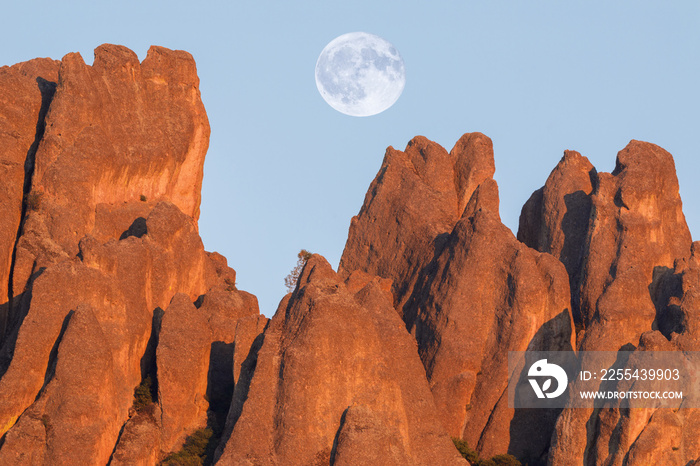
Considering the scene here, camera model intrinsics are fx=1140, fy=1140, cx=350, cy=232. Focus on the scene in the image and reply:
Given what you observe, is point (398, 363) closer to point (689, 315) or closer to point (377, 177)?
point (689, 315)

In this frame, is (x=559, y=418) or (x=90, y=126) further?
(x=90, y=126)

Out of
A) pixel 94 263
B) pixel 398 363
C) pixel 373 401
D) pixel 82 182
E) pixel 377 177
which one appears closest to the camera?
pixel 373 401

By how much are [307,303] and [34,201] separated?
85.6ft

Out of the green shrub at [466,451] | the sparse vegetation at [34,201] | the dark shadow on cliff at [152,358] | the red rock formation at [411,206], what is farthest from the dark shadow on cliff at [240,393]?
the sparse vegetation at [34,201]

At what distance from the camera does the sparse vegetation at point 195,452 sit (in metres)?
67.1

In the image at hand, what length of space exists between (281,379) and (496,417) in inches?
603

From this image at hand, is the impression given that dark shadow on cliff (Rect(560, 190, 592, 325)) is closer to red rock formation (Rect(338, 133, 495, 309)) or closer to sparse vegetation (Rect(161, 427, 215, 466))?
red rock formation (Rect(338, 133, 495, 309))

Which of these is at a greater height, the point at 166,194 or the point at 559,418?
the point at 166,194

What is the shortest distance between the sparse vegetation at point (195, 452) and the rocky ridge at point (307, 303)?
0.68 ft

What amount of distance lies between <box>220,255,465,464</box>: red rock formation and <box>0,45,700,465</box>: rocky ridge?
0.12 meters

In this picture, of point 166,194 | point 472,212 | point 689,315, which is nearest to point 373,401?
point 689,315

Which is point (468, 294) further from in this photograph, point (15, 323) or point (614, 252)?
point (15, 323)

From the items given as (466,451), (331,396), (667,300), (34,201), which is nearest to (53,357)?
(34,201)

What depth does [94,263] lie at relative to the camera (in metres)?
73.9
